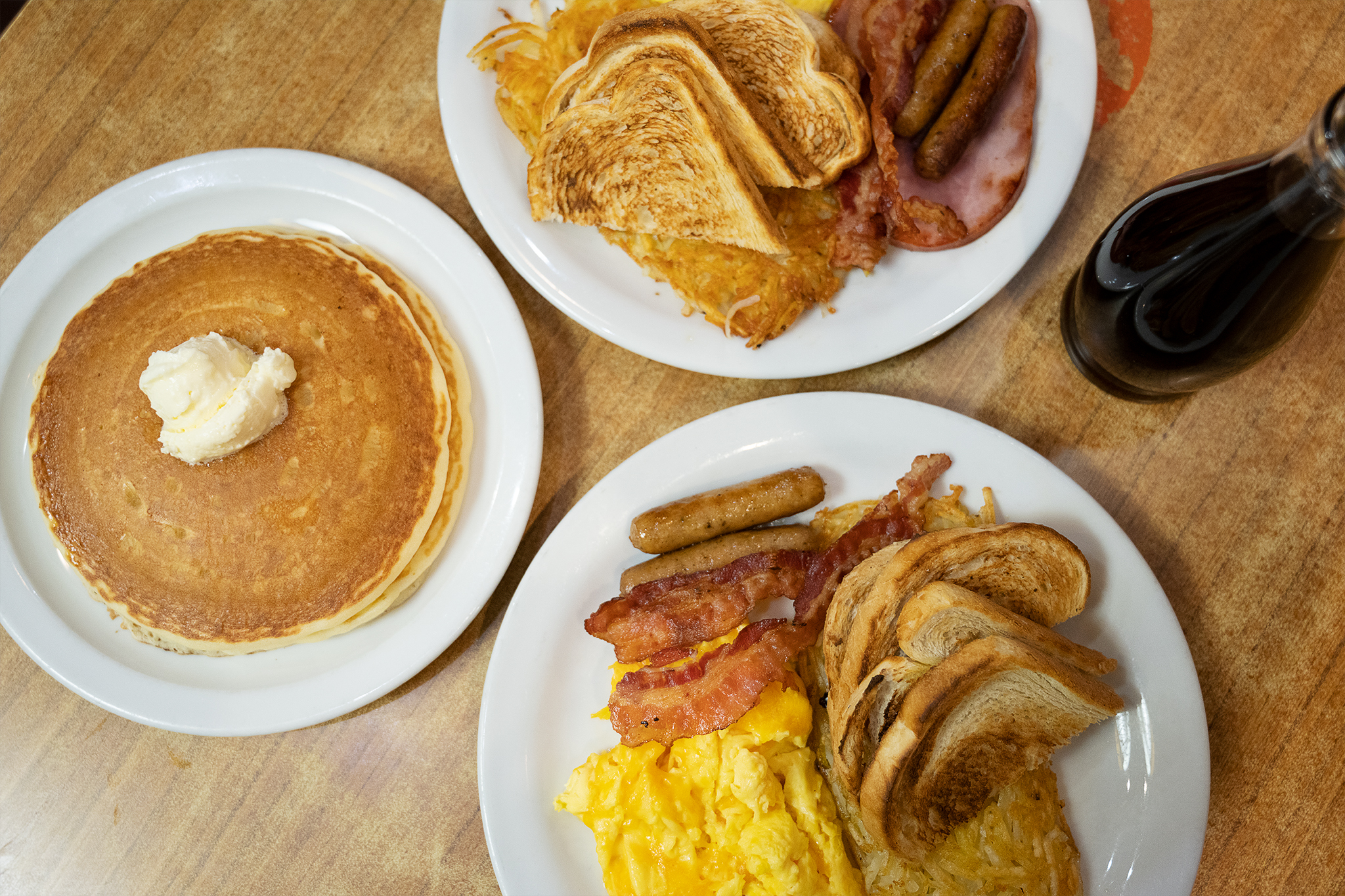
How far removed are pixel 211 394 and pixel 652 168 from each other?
132 centimetres

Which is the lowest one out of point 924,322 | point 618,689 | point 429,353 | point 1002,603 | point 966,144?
point 618,689

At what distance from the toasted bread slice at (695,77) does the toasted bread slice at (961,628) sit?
1135 millimetres

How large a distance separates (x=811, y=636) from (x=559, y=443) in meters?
0.93

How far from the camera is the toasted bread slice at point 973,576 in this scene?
1.89m

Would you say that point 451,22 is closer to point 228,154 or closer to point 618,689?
point 228,154

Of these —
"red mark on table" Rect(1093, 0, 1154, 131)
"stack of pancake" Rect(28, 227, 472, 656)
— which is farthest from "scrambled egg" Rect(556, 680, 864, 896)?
"red mark on table" Rect(1093, 0, 1154, 131)

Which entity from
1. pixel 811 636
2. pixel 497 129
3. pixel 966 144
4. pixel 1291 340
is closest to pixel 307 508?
pixel 497 129

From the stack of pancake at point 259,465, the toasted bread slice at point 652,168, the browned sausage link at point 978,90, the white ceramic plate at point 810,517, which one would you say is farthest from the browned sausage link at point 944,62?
the stack of pancake at point 259,465

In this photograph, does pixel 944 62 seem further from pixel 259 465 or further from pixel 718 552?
pixel 259 465

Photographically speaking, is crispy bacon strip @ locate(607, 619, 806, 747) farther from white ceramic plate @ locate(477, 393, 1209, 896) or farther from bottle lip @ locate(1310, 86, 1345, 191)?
bottle lip @ locate(1310, 86, 1345, 191)

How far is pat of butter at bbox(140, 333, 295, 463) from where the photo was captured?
203cm

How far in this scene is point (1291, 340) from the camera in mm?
2330

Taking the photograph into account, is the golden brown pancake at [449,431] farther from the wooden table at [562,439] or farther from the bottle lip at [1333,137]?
the bottle lip at [1333,137]

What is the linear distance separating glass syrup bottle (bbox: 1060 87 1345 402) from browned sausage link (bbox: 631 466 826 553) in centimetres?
86
